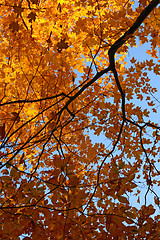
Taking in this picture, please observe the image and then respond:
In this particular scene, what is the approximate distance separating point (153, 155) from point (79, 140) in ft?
6.04

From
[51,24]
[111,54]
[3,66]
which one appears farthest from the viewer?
[51,24]

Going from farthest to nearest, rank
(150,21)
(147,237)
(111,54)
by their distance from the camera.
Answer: (150,21) < (111,54) < (147,237)

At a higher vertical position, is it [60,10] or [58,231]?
[60,10]

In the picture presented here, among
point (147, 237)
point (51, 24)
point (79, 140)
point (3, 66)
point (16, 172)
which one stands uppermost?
point (51, 24)

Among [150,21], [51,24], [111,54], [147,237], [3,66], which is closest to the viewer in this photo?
[147,237]

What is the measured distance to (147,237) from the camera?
104 inches

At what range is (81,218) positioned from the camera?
260cm

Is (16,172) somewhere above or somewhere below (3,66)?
below

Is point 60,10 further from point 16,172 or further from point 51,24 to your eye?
point 16,172

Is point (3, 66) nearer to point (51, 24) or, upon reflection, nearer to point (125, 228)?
point (51, 24)

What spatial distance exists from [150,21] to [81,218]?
10.5 feet

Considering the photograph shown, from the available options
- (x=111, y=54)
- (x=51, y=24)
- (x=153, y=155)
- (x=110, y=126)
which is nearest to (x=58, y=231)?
(x=111, y=54)

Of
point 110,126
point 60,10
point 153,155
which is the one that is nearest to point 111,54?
point 110,126

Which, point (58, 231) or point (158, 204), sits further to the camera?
point (158, 204)
